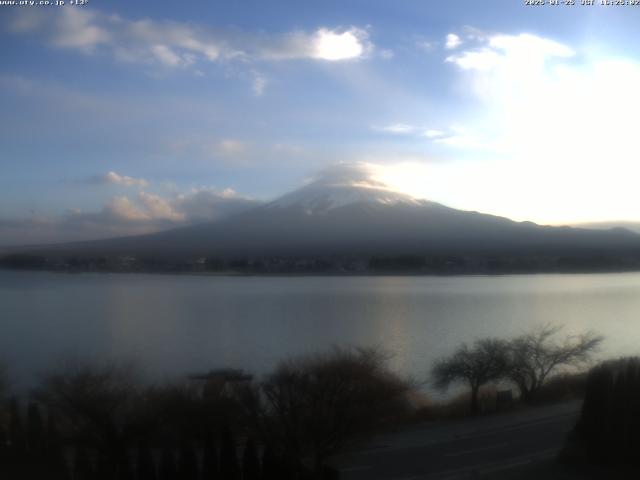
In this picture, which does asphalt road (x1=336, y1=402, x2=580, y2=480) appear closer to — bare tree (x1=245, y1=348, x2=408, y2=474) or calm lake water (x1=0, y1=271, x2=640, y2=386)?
bare tree (x1=245, y1=348, x2=408, y2=474)

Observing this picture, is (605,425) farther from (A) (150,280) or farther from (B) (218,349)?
(A) (150,280)

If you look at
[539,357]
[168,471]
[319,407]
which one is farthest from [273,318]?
[168,471]

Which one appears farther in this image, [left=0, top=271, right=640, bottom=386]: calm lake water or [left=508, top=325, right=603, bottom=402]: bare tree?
[left=0, top=271, right=640, bottom=386]: calm lake water

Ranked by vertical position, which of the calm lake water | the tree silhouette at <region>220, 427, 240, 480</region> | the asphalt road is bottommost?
the asphalt road

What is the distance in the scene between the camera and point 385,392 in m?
7.22

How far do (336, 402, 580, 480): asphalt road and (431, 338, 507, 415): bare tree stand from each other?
152 centimetres

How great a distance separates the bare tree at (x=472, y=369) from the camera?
33.3ft

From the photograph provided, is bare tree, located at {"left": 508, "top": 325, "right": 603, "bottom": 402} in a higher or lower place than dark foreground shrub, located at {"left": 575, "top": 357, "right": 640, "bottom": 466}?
lower

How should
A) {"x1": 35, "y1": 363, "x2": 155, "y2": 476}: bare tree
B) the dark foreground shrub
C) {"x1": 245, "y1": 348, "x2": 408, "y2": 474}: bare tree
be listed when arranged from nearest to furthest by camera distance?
{"x1": 35, "y1": 363, "x2": 155, "y2": 476}: bare tree → the dark foreground shrub → {"x1": 245, "y1": 348, "x2": 408, "y2": 474}: bare tree

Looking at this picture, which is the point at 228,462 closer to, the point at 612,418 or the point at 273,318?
the point at 612,418

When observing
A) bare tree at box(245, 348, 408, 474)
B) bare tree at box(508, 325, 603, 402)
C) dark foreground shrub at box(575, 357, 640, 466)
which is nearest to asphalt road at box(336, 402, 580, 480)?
bare tree at box(245, 348, 408, 474)

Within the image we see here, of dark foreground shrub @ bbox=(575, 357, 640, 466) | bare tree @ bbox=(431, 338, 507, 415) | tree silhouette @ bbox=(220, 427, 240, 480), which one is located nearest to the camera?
tree silhouette @ bbox=(220, 427, 240, 480)

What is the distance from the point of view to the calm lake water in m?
12.3

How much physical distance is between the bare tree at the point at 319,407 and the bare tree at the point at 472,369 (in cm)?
290
